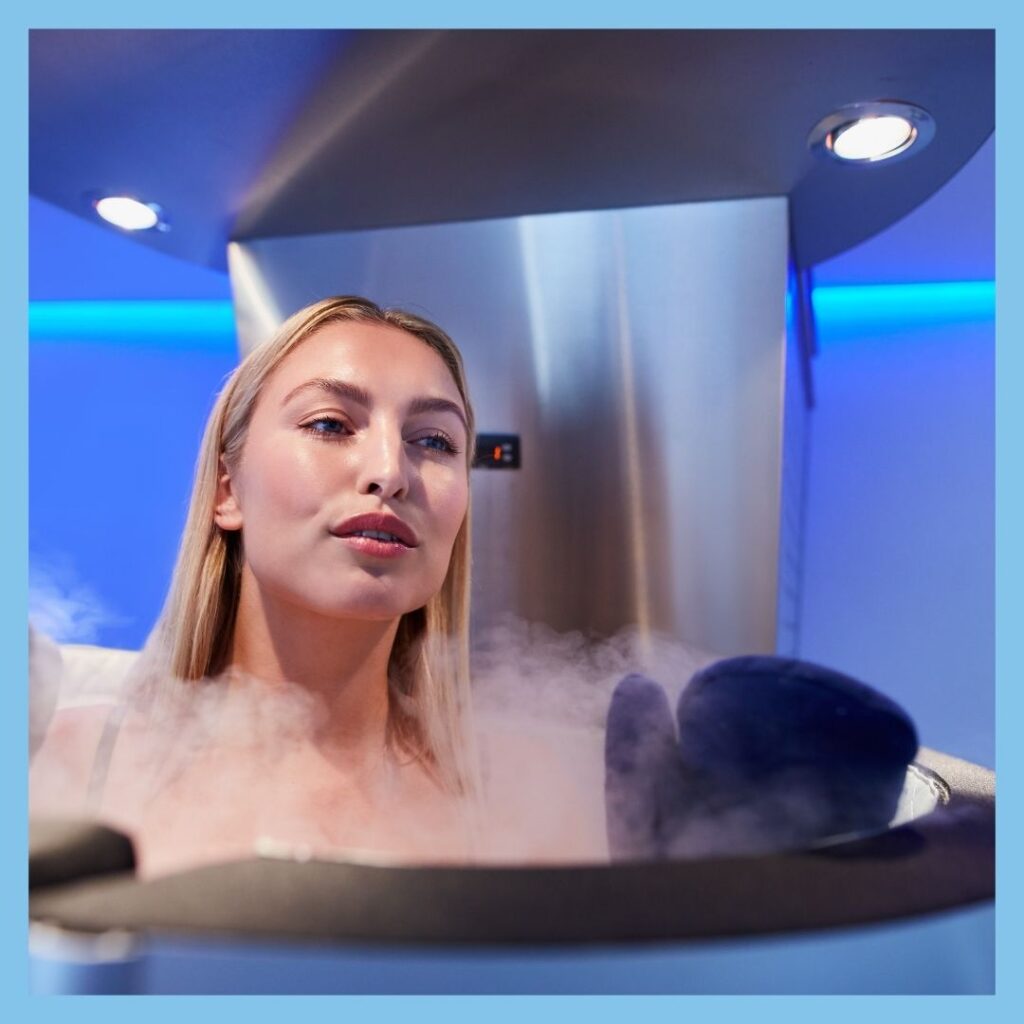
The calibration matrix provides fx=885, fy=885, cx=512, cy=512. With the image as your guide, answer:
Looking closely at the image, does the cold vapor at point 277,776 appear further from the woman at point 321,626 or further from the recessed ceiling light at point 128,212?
the recessed ceiling light at point 128,212

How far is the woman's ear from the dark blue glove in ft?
1.01

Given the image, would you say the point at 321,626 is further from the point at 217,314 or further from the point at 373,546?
the point at 217,314

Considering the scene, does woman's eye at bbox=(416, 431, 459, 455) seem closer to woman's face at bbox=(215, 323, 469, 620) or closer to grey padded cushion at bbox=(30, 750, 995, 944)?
woman's face at bbox=(215, 323, 469, 620)

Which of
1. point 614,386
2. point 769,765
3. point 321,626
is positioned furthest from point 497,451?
point 769,765

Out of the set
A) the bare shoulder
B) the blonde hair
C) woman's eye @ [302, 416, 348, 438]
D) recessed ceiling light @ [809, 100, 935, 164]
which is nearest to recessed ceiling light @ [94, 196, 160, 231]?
the blonde hair

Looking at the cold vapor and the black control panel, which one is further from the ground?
the black control panel

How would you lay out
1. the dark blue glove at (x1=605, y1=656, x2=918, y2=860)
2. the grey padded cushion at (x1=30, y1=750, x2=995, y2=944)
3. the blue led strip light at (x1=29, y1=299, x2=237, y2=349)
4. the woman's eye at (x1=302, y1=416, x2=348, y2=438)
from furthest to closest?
the blue led strip light at (x1=29, y1=299, x2=237, y2=349)
the woman's eye at (x1=302, y1=416, x2=348, y2=438)
the dark blue glove at (x1=605, y1=656, x2=918, y2=860)
the grey padded cushion at (x1=30, y1=750, x2=995, y2=944)

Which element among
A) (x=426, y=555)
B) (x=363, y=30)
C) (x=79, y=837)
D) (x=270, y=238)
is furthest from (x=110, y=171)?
(x=79, y=837)

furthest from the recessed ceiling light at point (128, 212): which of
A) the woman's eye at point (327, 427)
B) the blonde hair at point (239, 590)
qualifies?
the woman's eye at point (327, 427)

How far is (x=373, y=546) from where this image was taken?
0.53m

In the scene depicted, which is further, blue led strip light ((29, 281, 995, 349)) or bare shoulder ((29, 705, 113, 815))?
blue led strip light ((29, 281, 995, 349))

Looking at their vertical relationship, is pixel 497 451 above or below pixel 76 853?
above

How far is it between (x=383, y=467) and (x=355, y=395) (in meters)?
0.05

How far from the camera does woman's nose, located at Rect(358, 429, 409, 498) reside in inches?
20.9
